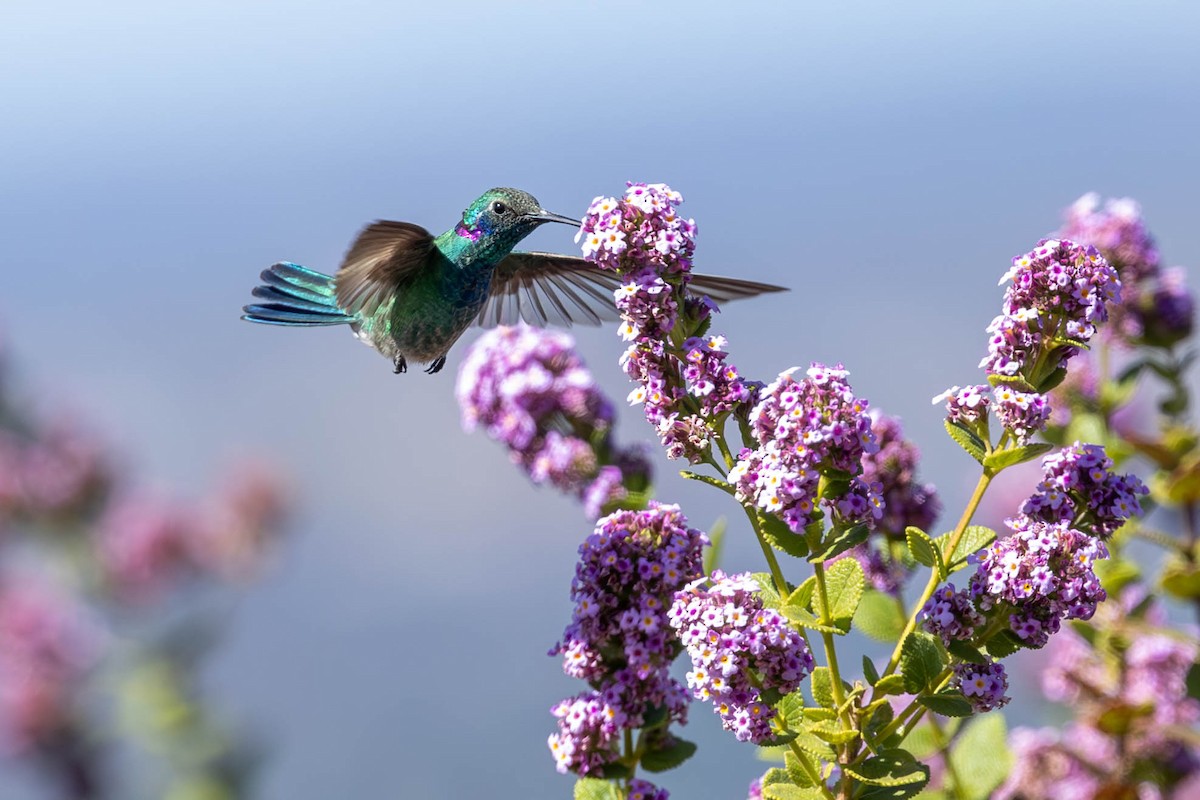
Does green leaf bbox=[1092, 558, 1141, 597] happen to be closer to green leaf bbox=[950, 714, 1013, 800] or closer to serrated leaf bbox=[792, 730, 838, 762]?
green leaf bbox=[950, 714, 1013, 800]

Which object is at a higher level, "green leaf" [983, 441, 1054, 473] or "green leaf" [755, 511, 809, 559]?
"green leaf" [983, 441, 1054, 473]

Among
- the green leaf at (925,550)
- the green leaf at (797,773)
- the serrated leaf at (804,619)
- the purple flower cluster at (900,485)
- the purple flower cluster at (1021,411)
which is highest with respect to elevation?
the purple flower cluster at (900,485)

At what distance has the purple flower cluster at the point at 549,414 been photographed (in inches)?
108

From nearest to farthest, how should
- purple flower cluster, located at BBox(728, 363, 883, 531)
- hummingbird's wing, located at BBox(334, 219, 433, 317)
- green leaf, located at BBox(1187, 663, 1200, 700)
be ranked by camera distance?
purple flower cluster, located at BBox(728, 363, 883, 531), green leaf, located at BBox(1187, 663, 1200, 700), hummingbird's wing, located at BBox(334, 219, 433, 317)

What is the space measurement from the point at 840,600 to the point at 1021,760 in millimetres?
1371

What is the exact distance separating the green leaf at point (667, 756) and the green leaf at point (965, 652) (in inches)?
25.8

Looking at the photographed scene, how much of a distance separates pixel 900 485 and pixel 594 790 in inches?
42.7

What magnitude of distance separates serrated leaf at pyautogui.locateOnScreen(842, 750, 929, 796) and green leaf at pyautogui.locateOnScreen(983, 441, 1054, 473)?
23.1 inches

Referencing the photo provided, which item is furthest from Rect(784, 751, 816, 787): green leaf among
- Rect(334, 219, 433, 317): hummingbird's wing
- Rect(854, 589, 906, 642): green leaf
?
Rect(334, 219, 433, 317): hummingbird's wing

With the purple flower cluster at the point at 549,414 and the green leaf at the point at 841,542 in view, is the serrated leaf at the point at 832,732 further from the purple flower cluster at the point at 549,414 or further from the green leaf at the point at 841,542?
the purple flower cluster at the point at 549,414

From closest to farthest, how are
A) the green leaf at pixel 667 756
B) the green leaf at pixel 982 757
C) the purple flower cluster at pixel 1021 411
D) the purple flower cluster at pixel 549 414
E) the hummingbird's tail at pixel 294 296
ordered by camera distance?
the purple flower cluster at pixel 1021 411 → the green leaf at pixel 667 756 → the purple flower cluster at pixel 549 414 → the green leaf at pixel 982 757 → the hummingbird's tail at pixel 294 296

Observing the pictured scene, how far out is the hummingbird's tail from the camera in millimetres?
4578

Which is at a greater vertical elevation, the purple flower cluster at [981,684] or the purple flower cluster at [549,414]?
the purple flower cluster at [549,414]

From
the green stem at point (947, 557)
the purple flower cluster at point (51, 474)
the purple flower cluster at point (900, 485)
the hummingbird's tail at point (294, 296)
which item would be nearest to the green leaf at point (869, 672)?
the green stem at point (947, 557)
